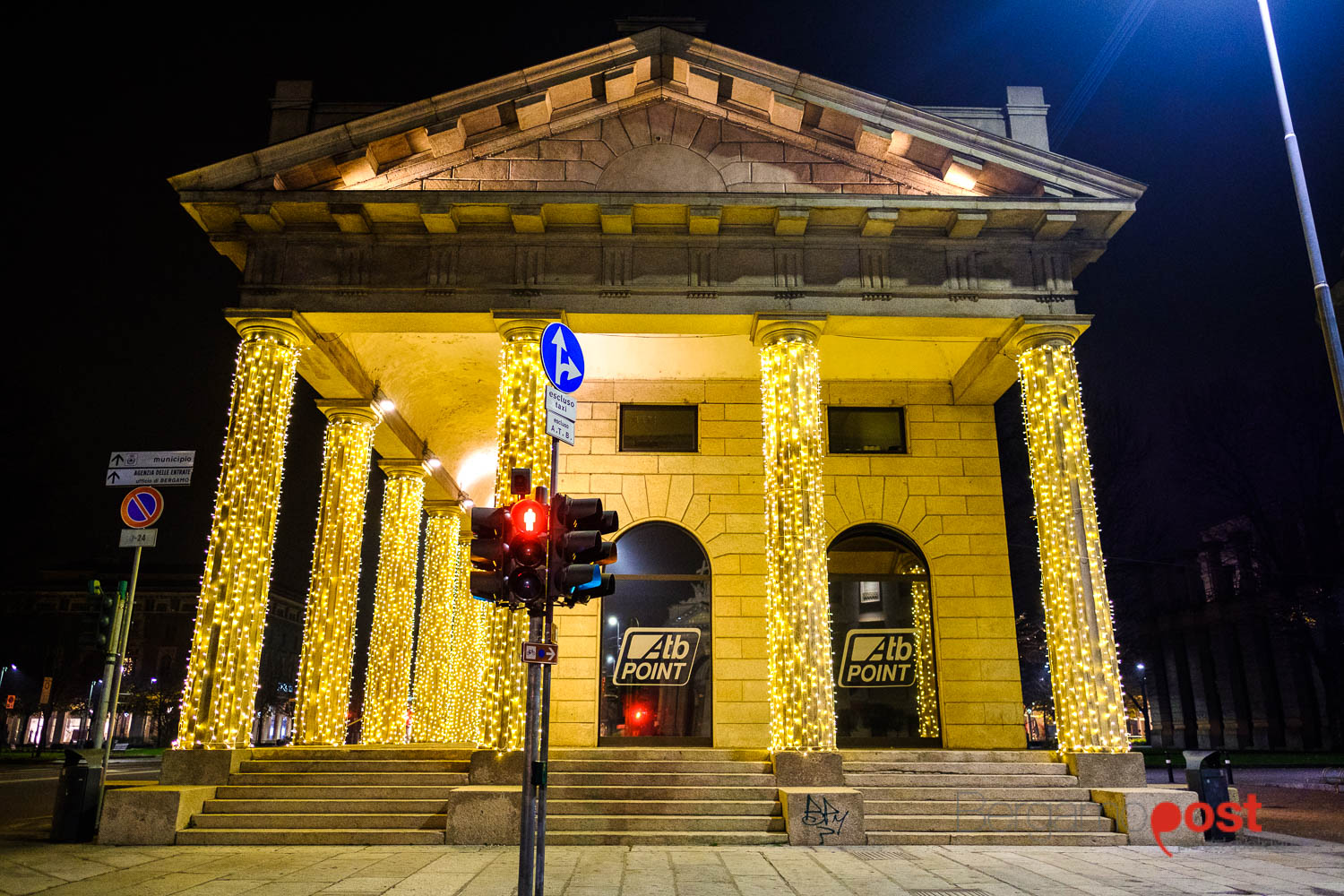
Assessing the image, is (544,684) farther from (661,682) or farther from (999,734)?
(999,734)

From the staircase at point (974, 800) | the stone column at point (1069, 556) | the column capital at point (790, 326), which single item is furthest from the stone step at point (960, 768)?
the column capital at point (790, 326)

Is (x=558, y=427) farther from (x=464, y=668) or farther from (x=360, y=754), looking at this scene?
(x=464, y=668)

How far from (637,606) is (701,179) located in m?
8.15

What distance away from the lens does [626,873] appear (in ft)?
30.6

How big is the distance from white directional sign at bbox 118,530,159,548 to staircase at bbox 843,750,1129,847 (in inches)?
419

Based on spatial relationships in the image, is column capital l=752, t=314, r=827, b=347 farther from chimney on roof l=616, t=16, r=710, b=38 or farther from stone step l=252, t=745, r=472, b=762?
stone step l=252, t=745, r=472, b=762

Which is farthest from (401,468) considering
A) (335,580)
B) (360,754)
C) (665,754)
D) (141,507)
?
(665,754)

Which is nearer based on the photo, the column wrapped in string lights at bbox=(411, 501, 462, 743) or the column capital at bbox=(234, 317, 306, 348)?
the column capital at bbox=(234, 317, 306, 348)

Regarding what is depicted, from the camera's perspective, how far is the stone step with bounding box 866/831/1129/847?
38.3 ft

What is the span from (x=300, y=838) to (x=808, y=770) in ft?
22.9

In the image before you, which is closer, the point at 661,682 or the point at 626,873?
the point at 626,873

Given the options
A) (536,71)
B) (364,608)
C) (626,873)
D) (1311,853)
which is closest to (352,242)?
(536,71)

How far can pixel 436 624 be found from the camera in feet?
84.6
